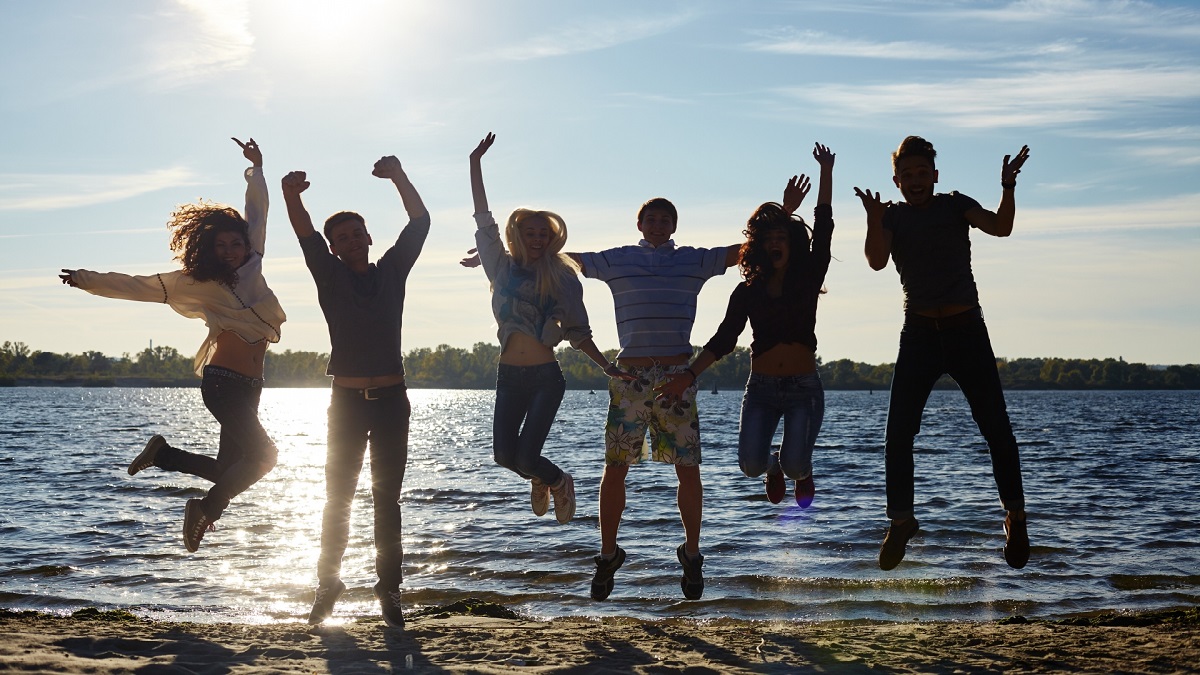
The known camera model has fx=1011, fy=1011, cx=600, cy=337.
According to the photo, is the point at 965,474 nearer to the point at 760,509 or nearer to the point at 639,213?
the point at 760,509

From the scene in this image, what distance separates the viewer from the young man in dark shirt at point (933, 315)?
7156 mm

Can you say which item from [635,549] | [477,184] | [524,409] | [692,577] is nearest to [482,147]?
[477,184]

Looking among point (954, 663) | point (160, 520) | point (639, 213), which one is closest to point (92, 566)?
point (160, 520)

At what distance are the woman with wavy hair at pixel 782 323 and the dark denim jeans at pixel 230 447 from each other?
328 centimetres

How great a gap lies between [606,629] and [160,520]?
1648cm

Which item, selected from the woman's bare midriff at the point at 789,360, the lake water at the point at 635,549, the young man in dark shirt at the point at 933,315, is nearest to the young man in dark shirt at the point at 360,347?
the woman's bare midriff at the point at 789,360

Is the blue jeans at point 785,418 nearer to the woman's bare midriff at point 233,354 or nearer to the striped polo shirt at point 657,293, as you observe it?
the striped polo shirt at point 657,293

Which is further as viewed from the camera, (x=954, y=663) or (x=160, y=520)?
(x=160, y=520)

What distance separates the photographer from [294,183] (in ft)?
24.3

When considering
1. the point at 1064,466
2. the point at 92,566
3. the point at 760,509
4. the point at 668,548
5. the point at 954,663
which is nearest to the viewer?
the point at 954,663

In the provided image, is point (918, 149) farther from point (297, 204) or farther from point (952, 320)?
point (297, 204)

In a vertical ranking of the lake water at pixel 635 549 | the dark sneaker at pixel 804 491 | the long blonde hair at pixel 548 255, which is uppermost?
the long blonde hair at pixel 548 255

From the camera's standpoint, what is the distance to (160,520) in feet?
72.3

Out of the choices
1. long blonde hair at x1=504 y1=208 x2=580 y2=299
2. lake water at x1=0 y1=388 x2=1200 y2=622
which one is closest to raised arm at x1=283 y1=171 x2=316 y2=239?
long blonde hair at x1=504 y1=208 x2=580 y2=299
